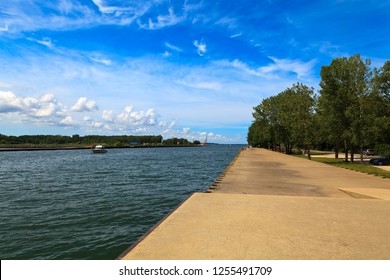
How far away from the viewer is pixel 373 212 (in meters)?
8.97

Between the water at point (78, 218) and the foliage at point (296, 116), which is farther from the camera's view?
the foliage at point (296, 116)

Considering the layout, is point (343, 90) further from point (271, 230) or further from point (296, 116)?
point (271, 230)

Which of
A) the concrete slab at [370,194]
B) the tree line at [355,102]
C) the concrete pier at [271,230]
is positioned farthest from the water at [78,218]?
the tree line at [355,102]

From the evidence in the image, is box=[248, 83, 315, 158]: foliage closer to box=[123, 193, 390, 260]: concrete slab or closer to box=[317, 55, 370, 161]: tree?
box=[317, 55, 370, 161]: tree

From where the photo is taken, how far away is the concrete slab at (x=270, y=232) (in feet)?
17.5

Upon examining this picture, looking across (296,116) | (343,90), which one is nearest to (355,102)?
(343,90)

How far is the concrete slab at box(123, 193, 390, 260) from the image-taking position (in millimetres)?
5336

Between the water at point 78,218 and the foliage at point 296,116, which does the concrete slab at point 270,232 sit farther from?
the foliage at point 296,116

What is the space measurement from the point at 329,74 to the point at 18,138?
→ 7997 inches

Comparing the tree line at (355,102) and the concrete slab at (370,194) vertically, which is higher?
the tree line at (355,102)

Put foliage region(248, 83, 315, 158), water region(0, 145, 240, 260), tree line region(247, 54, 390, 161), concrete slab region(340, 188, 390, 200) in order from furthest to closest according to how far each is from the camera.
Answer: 1. foliage region(248, 83, 315, 158)
2. tree line region(247, 54, 390, 161)
3. concrete slab region(340, 188, 390, 200)
4. water region(0, 145, 240, 260)

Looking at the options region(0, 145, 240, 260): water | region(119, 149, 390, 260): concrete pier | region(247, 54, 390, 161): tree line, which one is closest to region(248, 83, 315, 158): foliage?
region(247, 54, 390, 161): tree line

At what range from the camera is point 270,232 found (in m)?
6.66

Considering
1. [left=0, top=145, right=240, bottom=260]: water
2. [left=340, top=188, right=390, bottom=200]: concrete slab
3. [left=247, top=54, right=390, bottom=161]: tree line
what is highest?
[left=247, top=54, right=390, bottom=161]: tree line
